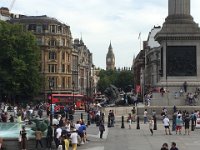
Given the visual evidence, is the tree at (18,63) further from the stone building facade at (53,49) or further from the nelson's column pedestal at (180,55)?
the nelson's column pedestal at (180,55)

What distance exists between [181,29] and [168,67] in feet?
14.1

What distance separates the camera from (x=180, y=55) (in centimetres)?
6406

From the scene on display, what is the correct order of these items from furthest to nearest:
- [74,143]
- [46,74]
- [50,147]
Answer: [46,74] < [50,147] < [74,143]

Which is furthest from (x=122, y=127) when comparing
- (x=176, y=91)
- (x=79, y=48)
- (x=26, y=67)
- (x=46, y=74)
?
(x=79, y=48)

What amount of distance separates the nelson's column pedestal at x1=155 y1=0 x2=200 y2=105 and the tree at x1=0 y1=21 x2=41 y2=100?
1728 inches

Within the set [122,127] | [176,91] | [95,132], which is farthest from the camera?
[176,91]

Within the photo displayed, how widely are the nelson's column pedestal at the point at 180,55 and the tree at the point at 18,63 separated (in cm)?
4390

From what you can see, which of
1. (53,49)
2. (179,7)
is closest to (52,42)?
(53,49)

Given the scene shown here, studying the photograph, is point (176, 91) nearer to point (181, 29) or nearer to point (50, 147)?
point (181, 29)

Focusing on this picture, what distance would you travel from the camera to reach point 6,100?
363 ft

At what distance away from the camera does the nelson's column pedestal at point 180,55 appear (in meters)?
63.9

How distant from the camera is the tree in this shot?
104 metres

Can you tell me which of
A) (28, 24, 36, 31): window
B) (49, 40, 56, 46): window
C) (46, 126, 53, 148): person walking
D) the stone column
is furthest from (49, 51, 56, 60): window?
(46, 126, 53, 148): person walking

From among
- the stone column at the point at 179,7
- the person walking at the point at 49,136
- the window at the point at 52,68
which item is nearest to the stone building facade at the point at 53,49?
the window at the point at 52,68
